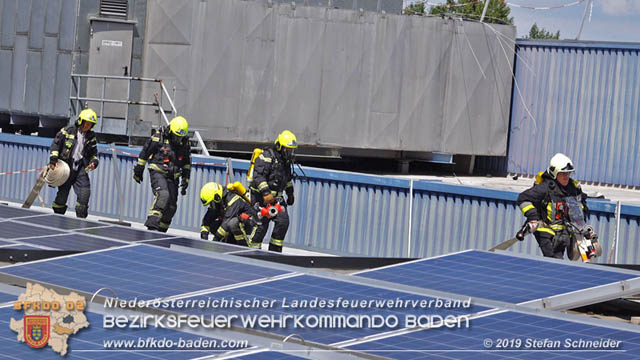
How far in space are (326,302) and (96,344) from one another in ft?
5.56

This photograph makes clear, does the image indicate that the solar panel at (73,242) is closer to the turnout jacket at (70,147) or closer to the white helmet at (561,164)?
the white helmet at (561,164)

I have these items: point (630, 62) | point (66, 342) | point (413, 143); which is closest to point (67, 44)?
point (413, 143)

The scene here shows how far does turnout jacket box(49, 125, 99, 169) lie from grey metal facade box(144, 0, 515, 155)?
10.7m

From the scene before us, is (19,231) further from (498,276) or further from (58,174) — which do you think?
→ (58,174)

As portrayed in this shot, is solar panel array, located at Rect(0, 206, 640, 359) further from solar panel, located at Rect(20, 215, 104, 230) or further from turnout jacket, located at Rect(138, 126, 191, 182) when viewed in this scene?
turnout jacket, located at Rect(138, 126, 191, 182)

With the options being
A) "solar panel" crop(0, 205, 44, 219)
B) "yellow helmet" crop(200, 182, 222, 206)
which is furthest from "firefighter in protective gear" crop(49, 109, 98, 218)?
"solar panel" crop(0, 205, 44, 219)

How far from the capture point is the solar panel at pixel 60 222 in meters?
8.51

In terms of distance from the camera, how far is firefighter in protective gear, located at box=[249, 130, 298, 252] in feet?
41.5

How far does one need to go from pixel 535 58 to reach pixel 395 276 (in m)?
24.1

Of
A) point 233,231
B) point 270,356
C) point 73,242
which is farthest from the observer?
point 233,231

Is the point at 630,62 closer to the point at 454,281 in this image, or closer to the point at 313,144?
the point at 313,144

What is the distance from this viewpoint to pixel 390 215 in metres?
15.3

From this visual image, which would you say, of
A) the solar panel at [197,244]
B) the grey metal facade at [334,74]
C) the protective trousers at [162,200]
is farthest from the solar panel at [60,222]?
the grey metal facade at [334,74]

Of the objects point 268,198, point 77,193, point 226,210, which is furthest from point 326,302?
point 77,193
